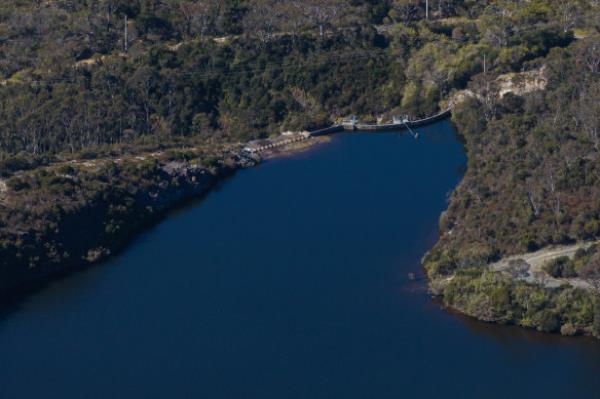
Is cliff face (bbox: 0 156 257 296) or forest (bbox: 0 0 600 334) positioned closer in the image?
cliff face (bbox: 0 156 257 296)

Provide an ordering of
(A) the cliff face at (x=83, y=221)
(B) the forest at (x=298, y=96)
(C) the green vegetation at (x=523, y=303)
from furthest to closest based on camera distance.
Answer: (B) the forest at (x=298, y=96), (A) the cliff face at (x=83, y=221), (C) the green vegetation at (x=523, y=303)

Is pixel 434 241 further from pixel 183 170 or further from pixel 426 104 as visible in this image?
pixel 426 104

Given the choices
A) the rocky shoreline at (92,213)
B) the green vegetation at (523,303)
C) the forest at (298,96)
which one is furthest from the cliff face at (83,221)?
the green vegetation at (523,303)

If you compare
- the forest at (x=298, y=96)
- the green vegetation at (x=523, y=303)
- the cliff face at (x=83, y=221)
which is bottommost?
→ the green vegetation at (x=523, y=303)

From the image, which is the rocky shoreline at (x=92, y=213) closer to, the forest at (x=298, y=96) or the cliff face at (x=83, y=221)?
the cliff face at (x=83, y=221)

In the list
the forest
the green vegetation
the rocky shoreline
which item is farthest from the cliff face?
the green vegetation

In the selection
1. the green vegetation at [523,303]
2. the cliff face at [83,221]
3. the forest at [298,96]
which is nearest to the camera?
the green vegetation at [523,303]

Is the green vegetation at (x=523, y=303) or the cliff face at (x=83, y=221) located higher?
the cliff face at (x=83, y=221)

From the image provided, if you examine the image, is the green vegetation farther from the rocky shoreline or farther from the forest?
the rocky shoreline

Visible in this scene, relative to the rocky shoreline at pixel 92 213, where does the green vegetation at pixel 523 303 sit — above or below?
below

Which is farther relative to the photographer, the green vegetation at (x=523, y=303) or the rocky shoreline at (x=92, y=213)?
the rocky shoreline at (x=92, y=213)
